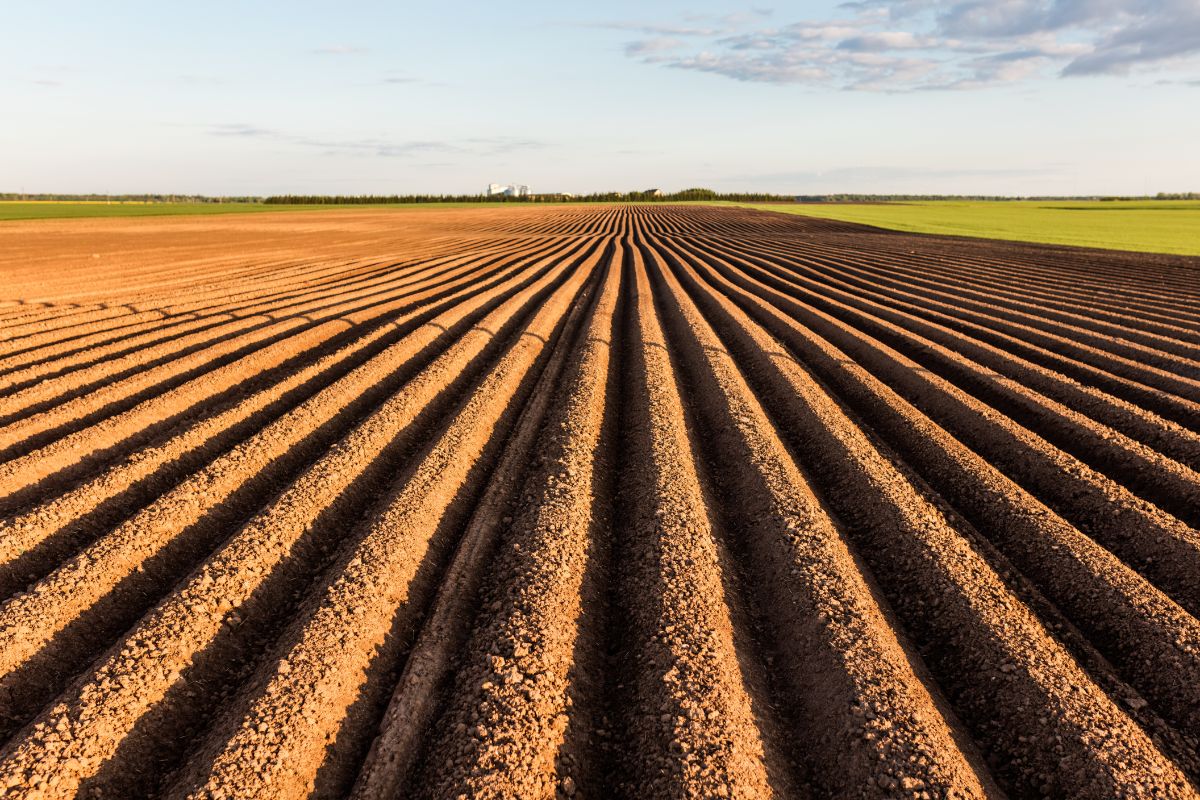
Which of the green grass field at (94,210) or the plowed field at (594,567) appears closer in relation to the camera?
the plowed field at (594,567)

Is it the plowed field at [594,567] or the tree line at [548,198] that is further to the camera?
the tree line at [548,198]

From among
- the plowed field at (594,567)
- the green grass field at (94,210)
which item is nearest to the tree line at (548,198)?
the green grass field at (94,210)

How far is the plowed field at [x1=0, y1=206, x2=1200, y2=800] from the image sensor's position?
3461 millimetres

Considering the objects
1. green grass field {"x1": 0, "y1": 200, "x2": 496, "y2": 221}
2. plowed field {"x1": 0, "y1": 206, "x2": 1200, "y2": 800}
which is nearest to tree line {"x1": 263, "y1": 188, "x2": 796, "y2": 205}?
green grass field {"x1": 0, "y1": 200, "x2": 496, "y2": 221}

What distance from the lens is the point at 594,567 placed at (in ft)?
16.9

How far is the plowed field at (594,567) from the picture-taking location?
3.46m

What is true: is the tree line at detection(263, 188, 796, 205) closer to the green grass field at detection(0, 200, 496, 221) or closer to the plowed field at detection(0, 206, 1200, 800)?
the green grass field at detection(0, 200, 496, 221)

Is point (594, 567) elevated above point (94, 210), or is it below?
→ below

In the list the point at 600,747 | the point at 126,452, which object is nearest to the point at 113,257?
the point at 126,452

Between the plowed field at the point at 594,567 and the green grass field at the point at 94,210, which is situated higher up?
the green grass field at the point at 94,210

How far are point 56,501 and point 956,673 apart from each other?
747 centimetres

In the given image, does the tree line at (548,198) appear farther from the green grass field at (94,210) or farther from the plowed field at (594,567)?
the plowed field at (594,567)

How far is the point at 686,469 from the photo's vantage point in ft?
21.6

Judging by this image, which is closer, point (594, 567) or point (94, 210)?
point (594, 567)
